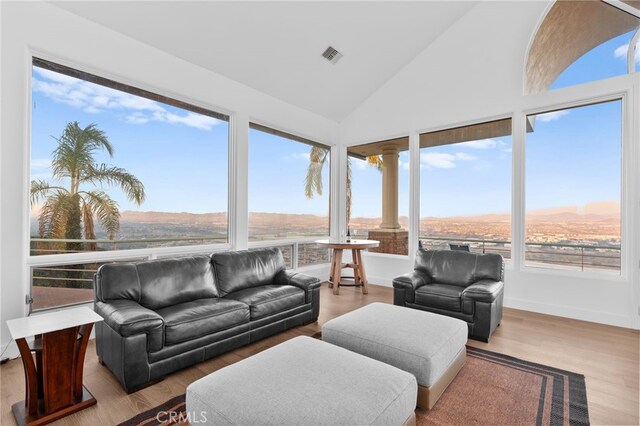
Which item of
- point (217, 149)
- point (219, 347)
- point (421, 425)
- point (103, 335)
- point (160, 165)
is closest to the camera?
point (421, 425)

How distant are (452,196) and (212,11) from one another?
4.07 m

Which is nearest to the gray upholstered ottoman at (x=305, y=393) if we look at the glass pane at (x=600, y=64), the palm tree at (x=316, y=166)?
the palm tree at (x=316, y=166)

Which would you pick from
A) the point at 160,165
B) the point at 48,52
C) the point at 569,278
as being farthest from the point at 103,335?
the point at 569,278

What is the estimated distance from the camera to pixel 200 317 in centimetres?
257

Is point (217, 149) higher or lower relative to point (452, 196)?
higher

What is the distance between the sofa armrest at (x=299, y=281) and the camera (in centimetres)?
353

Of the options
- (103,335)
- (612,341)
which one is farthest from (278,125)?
(612,341)

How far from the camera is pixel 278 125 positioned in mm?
5078

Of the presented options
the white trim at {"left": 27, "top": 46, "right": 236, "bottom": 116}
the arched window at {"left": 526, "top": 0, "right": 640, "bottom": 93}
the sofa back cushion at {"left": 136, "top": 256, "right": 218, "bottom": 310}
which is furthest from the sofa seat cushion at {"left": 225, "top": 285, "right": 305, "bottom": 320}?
the arched window at {"left": 526, "top": 0, "right": 640, "bottom": 93}

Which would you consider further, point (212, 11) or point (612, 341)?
point (212, 11)

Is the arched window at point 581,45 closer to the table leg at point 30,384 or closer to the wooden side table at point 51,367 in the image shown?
the wooden side table at point 51,367

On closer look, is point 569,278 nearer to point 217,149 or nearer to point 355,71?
point 355,71

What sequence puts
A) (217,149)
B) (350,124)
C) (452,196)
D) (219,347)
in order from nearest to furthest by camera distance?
(219,347) < (217,149) < (452,196) < (350,124)

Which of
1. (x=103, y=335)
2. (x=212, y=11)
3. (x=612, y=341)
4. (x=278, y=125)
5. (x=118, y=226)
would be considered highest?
(x=212, y=11)
